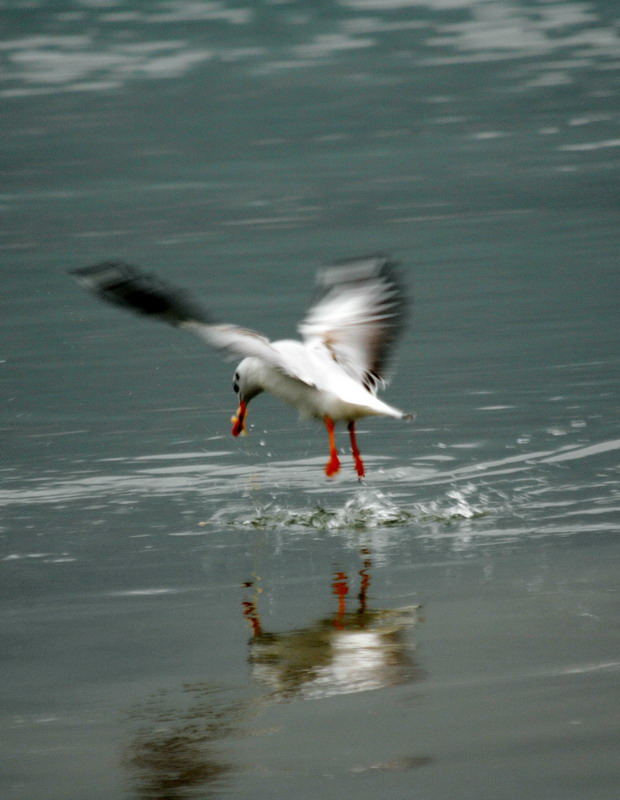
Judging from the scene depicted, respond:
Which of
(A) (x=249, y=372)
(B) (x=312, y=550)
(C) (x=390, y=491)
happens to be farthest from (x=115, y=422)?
(B) (x=312, y=550)

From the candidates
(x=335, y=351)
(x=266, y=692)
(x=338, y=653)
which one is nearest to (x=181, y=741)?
(x=266, y=692)

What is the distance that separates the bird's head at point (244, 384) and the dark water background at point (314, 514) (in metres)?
0.25

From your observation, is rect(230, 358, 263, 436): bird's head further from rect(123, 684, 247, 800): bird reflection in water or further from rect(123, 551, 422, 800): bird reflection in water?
rect(123, 684, 247, 800): bird reflection in water

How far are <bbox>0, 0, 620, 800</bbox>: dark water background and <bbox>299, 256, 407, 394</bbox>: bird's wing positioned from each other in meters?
0.60

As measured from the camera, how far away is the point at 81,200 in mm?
26516

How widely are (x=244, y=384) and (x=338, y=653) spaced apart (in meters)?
3.94

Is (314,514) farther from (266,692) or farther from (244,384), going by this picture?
(266,692)

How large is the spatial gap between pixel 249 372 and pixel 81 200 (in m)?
17.6

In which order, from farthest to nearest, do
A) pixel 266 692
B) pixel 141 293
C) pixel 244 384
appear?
1. pixel 244 384
2. pixel 141 293
3. pixel 266 692

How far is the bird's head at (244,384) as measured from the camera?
31.1 ft

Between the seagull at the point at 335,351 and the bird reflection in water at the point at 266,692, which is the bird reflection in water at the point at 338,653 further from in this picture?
the seagull at the point at 335,351

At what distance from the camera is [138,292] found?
7629 mm

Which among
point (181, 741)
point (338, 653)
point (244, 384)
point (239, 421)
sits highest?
point (181, 741)

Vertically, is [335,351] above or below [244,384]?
above
